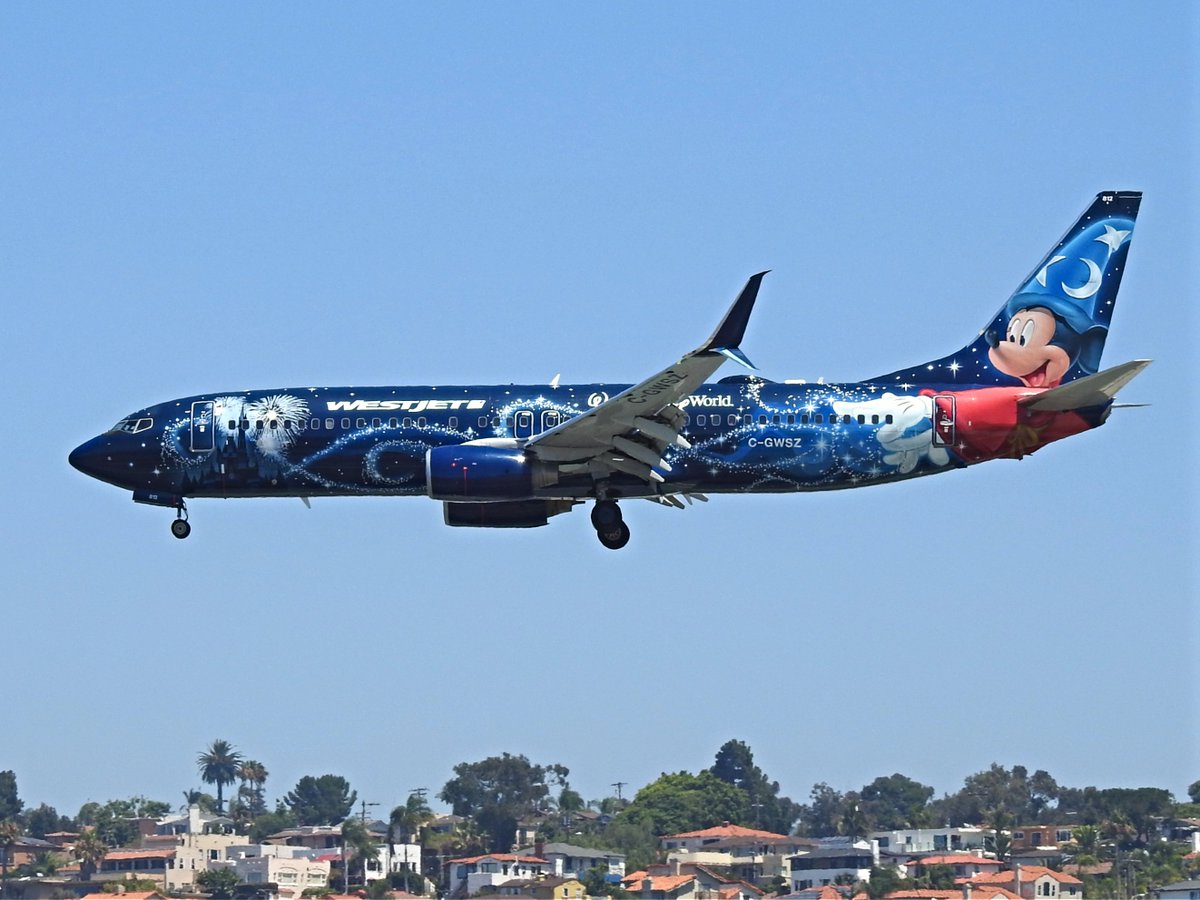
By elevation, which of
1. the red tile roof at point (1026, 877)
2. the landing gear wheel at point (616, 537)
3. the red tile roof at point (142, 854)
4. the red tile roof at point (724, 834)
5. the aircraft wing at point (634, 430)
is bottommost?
the red tile roof at point (1026, 877)

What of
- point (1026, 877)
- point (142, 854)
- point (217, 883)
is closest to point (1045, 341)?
point (1026, 877)

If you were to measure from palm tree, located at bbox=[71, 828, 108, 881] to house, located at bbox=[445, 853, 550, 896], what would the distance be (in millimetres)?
17665

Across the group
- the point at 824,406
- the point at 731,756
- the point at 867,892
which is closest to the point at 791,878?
the point at 867,892

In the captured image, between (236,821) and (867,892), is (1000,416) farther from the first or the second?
(236,821)

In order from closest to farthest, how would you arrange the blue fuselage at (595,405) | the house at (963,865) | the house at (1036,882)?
the blue fuselage at (595,405)
the house at (1036,882)
the house at (963,865)

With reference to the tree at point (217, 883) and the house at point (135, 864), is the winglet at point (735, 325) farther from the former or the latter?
the house at point (135, 864)

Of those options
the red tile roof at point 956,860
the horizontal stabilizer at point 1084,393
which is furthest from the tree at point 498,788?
the horizontal stabilizer at point 1084,393

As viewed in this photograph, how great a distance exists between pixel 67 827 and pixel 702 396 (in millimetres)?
63940

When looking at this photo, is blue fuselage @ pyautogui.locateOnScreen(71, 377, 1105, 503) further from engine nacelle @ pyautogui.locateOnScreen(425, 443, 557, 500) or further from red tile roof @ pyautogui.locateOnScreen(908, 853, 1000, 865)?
red tile roof @ pyautogui.locateOnScreen(908, 853, 1000, 865)

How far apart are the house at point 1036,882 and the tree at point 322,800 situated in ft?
239

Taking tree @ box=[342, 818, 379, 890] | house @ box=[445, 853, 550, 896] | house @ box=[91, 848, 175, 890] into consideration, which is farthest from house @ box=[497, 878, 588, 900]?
house @ box=[91, 848, 175, 890]

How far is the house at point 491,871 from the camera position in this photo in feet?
247

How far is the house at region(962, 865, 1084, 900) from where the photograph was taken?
206ft

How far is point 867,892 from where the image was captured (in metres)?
59.7
